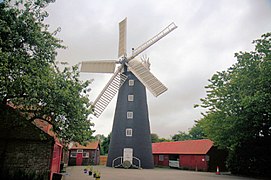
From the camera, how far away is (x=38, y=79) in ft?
28.8

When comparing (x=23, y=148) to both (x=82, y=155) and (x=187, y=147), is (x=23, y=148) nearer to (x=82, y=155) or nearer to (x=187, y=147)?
(x=187, y=147)

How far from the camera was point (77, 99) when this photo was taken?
392 inches

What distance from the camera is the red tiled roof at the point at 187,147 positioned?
2845 centimetres

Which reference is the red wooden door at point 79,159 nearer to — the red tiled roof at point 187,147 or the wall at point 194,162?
the red tiled roof at point 187,147

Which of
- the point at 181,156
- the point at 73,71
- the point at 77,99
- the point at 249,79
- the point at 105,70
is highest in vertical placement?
the point at 105,70

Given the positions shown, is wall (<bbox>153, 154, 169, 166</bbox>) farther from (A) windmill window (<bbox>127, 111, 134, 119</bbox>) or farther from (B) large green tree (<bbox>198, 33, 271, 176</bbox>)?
(B) large green tree (<bbox>198, 33, 271, 176</bbox>)

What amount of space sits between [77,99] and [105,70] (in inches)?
747

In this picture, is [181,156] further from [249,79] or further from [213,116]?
[249,79]

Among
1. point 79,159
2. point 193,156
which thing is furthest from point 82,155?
point 193,156

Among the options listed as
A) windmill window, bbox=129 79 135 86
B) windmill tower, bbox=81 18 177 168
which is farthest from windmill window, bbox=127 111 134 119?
windmill window, bbox=129 79 135 86

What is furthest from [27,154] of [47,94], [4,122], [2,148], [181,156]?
[181,156]

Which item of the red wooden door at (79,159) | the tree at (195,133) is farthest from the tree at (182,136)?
the red wooden door at (79,159)

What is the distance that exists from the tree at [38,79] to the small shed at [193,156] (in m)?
20.2

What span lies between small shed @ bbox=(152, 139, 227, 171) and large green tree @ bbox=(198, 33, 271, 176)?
5.37 m
